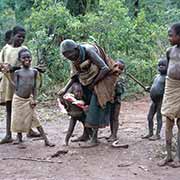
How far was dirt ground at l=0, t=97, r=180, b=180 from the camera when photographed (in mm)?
4676

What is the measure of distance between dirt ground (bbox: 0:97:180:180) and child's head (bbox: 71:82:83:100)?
639 mm

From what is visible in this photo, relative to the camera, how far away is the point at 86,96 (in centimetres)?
600

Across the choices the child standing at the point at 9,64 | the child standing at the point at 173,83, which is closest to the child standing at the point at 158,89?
the child standing at the point at 173,83

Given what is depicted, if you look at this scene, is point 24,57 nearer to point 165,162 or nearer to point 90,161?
point 90,161

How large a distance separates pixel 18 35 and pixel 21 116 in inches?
42.1

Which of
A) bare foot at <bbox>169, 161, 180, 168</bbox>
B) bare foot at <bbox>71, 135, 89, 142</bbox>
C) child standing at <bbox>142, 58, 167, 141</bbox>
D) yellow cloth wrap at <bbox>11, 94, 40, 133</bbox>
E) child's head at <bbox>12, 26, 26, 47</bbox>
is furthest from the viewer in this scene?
bare foot at <bbox>71, 135, 89, 142</bbox>

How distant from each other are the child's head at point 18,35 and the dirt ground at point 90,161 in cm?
134

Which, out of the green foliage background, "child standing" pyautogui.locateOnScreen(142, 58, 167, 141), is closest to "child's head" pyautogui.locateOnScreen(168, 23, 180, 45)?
"child standing" pyautogui.locateOnScreen(142, 58, 167, 141)

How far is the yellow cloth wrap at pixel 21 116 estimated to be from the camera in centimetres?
598

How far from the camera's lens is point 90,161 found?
206 inches

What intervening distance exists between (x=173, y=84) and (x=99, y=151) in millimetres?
1369

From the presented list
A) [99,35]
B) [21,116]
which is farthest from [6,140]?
[99,35]

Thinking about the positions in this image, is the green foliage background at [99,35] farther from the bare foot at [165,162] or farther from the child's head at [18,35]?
the bare foot at [165,162]

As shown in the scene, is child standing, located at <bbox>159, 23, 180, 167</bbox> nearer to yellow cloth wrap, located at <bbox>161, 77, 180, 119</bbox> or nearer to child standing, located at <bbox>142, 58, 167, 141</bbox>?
yellow cloth wrap, located at <bbox>161, 77, 180, 119</bbox>
